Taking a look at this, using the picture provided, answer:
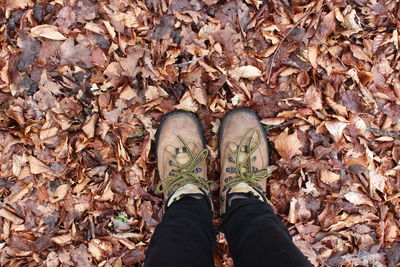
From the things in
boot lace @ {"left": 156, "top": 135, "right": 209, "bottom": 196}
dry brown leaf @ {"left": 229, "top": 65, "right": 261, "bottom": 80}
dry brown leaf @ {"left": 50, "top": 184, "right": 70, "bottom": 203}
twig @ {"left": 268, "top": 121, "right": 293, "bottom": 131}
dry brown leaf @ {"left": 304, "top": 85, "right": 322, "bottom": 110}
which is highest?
dry brown leaf @ {"left": 229, "top": 65, "right": 261, "bottom": 80}

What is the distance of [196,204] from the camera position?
1.88 metres

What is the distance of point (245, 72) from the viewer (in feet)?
6.57

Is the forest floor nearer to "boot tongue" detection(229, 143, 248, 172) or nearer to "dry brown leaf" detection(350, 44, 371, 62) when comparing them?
"dry brown leaf" detection(350, 44, 371, 62)

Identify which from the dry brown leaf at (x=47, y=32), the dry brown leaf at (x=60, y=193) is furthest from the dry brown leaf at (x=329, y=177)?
the dry brown leaf at (x=47, y=32)

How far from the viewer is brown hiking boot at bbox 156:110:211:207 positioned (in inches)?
80.6

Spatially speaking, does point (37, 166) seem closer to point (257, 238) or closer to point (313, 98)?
point (257, 238)

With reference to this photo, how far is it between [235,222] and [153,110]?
878mm

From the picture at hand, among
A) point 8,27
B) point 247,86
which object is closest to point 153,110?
point 247,86

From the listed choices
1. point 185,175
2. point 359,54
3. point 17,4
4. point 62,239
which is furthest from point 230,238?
point 17,4

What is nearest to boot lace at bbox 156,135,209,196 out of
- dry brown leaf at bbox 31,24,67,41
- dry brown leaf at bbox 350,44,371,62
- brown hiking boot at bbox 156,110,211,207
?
brown hiking boot at bbox 156,110,211,207

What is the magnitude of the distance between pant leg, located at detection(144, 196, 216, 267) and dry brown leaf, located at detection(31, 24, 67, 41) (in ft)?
4.07

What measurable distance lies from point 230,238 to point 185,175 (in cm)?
54

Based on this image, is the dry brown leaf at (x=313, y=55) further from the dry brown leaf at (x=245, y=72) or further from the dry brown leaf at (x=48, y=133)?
the dry brown leaf at (x=48, y=133)

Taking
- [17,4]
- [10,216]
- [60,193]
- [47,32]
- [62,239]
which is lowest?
[62,239]
